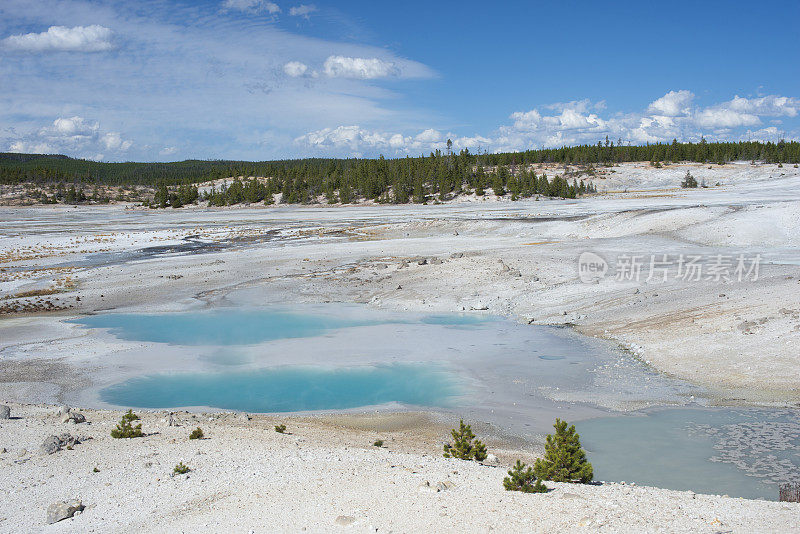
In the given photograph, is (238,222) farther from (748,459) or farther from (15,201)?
(15,201)

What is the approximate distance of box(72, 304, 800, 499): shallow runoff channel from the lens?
34.2 feet

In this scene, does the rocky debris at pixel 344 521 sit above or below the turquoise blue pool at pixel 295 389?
above

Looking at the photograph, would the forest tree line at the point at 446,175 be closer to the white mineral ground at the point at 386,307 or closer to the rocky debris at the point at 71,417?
the white mineral ground at the point at 386,307

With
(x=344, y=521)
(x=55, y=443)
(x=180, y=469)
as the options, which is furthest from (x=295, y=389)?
(x=344, y=521)

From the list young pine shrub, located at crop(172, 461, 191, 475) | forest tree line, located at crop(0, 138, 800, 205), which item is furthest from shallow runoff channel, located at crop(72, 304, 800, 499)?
forest tree line, located at crop(0, 138, 800, 205)

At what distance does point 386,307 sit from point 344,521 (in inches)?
701

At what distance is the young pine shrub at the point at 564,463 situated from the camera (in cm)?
817

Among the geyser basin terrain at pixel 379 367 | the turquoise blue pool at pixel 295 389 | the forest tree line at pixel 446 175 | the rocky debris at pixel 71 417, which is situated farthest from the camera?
the forest tree line at pixel 446 175

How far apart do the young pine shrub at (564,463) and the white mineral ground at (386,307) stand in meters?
0.40

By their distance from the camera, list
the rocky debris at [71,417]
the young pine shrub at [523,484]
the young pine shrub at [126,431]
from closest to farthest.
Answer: the young pine shrub at [523,484]
the young pine shrub at [126,431]
the rocky debris at [71,417]

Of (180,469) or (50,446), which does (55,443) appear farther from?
(180,469)

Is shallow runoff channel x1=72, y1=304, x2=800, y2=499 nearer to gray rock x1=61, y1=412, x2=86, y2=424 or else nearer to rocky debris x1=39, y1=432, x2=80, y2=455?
gray rock x1=61, y1=412, x2=86, y2=424

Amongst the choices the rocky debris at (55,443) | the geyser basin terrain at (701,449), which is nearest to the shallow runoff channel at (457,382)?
the geyser basin terrain at (701,449)

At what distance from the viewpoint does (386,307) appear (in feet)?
80.5
